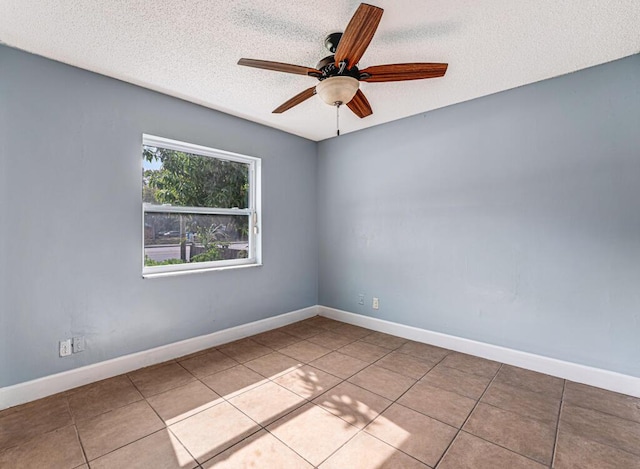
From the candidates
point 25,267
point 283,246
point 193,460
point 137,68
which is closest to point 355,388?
point 193,460

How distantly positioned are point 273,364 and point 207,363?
62 centimetres

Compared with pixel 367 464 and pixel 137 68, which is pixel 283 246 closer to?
pixel 137 68

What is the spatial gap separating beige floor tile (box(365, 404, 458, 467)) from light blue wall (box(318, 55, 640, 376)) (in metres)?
1.32

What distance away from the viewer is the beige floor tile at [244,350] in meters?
2.86

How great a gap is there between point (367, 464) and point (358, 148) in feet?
10.7

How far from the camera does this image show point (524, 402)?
2.10 meters

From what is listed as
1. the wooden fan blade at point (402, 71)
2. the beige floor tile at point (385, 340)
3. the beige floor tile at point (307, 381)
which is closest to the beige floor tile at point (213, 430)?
the beige floor tile at point (307, 381)

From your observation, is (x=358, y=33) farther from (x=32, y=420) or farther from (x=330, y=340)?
(x=32, y=420)

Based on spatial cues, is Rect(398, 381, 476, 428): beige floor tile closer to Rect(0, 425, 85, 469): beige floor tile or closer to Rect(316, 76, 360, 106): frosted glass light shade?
Rect(0, 425, 85, 469): beige floor tile

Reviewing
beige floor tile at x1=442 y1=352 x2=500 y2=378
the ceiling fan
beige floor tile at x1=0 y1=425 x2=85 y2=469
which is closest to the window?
beige floor tile at x1=0 y1=425 x2=85 y2=469

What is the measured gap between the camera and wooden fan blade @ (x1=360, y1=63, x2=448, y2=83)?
5.82ft

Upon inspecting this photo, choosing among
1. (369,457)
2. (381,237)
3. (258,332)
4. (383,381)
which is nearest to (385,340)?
(383,381)

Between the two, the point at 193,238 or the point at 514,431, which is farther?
the point at 193,238

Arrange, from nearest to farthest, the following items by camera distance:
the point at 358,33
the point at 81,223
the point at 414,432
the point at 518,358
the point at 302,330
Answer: the point at 358,33
the point at 414,432
the point at 81,223
the point at 518,358
the point at 302,330
